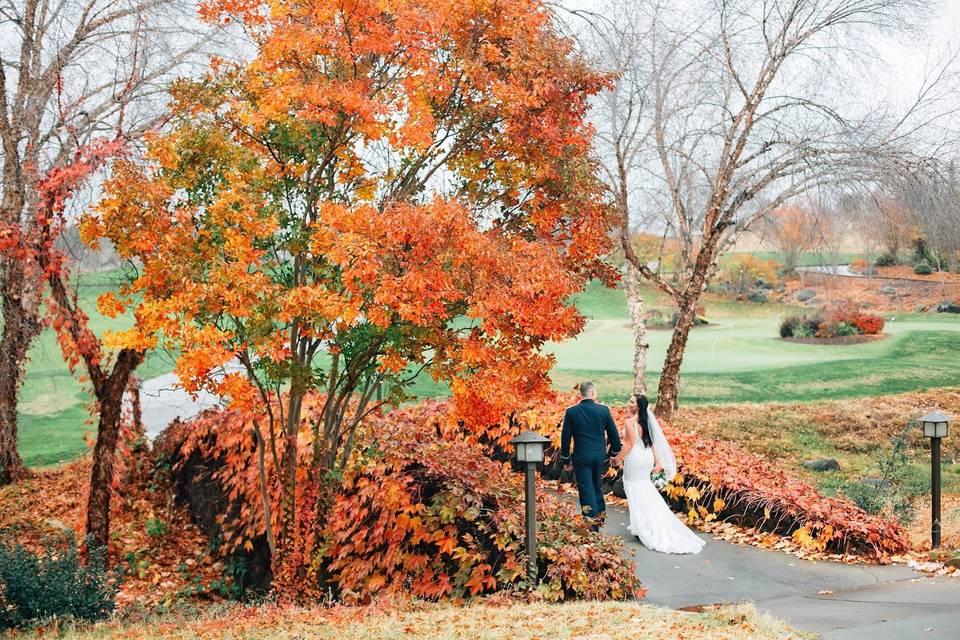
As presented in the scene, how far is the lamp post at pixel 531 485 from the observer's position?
25.8 feet

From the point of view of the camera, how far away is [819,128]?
16328 millimetres

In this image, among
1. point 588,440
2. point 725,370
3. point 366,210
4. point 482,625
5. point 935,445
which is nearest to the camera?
point 482,625

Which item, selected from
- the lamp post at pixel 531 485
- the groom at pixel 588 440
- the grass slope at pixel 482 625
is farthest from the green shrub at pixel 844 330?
the grass slope at pixel 482 625

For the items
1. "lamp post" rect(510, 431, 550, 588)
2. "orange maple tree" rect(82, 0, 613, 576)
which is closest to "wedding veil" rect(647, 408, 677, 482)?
"orange maple tree" rect(82, 0, 613, 576)

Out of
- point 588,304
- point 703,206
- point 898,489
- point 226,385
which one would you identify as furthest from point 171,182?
point 588,304

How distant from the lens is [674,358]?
1830 cm

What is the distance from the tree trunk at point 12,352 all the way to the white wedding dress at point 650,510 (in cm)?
769

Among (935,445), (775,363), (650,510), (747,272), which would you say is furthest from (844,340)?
(650,510)

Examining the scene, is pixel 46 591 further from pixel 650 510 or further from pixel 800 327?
pixel 800 327

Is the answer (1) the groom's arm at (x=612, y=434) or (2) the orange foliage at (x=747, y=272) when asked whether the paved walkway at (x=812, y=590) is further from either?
(2) the orange foliage at (x=747, y=272)

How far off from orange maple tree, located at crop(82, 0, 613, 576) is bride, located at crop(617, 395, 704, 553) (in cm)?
200

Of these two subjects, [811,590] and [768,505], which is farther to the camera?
[768,505]

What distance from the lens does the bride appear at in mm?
9969

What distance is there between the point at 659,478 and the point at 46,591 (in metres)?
6.20
